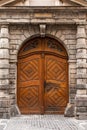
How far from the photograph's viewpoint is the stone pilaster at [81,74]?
11.2 metres

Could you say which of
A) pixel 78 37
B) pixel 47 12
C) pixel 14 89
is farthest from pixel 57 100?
pixel 47 12

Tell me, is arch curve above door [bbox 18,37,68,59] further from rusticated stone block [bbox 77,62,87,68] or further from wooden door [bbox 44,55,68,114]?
rusticated stone block [bbox 77,62,87,68]

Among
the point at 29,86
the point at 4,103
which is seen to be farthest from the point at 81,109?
the point at 4,103

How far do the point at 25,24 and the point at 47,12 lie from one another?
0.96 meters

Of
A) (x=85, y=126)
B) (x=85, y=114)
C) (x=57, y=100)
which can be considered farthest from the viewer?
(x=57, y=100)

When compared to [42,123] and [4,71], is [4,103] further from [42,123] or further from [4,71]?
[42,123]

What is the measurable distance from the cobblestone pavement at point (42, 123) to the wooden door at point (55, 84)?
1.75ft

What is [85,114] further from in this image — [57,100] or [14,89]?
[14,89]

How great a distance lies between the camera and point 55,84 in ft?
39.4

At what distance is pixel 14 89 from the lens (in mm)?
11594

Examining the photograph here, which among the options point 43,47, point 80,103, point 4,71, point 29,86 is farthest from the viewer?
point 43,47

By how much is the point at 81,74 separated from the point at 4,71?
2862mm

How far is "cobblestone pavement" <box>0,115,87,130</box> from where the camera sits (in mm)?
9297

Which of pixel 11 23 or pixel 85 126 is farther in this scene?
pixel 11 23
